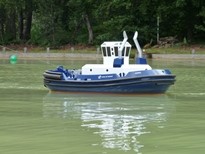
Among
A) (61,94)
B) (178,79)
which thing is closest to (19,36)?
(178,79)

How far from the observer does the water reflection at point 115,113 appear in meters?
13.6

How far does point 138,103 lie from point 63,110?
3.43 meters

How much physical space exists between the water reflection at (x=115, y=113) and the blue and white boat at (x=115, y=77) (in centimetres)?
46

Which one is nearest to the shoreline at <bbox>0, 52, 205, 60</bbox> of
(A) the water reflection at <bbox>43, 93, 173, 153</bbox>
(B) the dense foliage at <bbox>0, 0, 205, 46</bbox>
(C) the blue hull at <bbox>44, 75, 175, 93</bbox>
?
(B) the dense foliage at <bbox>0, 0, 205, 46</bbox>

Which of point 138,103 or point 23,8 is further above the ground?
point 23,8

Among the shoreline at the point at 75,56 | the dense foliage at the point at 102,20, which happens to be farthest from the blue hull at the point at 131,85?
the dense foliage at the point at 102,20

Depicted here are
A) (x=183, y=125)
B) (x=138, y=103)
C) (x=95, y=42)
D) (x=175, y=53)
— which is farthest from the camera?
(x=95, y=42)

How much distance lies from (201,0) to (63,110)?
47.6 m

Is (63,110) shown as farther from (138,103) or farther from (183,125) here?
(183,125)

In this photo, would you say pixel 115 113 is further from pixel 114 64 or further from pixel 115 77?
pixel 114 64

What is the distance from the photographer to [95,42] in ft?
224

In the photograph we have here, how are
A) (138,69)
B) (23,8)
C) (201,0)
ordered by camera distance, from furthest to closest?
1. (23,8)
2. (201,0)
3. (138,69)

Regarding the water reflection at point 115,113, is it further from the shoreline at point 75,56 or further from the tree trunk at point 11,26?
the tree trunk at point 11,26

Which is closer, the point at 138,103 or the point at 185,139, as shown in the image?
the point at 185,139
